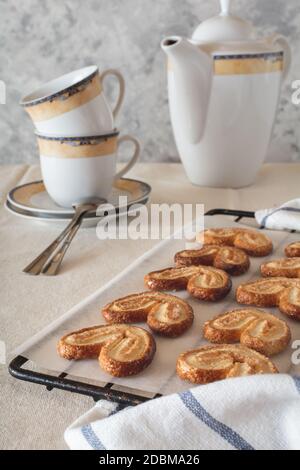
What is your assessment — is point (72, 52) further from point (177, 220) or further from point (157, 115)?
point (177, 220)

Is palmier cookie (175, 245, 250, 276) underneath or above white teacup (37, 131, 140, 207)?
underneath

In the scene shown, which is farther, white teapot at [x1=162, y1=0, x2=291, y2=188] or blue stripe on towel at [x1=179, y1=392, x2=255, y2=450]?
white teapot at [x1=162, y1=0, x2=291, y2=188]

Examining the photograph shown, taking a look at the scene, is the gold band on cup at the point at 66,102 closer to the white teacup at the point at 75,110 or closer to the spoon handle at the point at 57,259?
the white teacup at the point at 75,110

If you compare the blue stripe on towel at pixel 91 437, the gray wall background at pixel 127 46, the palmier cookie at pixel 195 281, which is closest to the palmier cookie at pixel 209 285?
the palmier cookie at pixel 195 281

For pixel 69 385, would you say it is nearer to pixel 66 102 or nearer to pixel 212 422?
pixel 212 422

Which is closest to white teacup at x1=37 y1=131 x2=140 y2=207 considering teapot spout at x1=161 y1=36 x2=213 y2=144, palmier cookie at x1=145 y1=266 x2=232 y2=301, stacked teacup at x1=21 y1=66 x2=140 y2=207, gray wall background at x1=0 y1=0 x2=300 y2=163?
stacked teacup at x1=21 y1=66 x2=140 y2=207

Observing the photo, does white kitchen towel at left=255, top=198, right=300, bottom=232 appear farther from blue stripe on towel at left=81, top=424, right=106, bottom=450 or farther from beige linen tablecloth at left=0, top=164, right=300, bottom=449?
blue stripe on towel at left=81, top=424, right=106, bottom=450

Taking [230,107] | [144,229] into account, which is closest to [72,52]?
[230,107]
